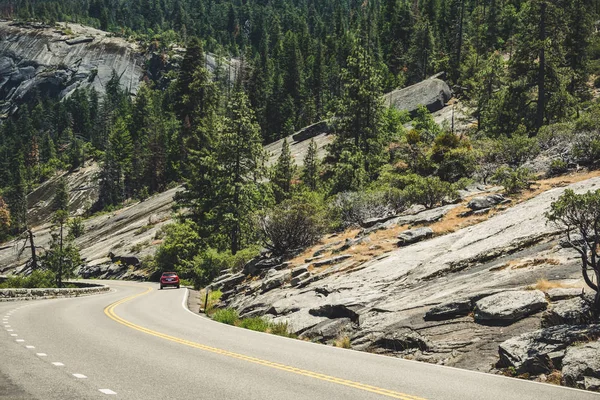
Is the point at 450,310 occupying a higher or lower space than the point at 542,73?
lower

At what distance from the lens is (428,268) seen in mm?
16125

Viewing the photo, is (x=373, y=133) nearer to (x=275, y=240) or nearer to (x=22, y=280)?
(x=275, y=240)

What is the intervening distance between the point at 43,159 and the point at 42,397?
530ft

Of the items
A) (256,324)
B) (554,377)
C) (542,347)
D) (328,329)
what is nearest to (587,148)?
(328,329)

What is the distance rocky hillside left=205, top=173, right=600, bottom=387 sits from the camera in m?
10.1

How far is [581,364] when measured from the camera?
8.38 m

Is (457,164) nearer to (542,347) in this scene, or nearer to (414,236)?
(414,236)

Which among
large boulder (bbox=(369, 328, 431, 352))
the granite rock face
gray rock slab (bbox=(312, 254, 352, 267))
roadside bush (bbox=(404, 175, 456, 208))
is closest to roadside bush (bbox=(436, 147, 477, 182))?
roadside bush (bbox=(404, 175, 456, 208))

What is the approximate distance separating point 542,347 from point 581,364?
996 mm

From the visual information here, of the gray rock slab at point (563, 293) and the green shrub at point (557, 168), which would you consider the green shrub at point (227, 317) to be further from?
the green shrub at point (557, 168)

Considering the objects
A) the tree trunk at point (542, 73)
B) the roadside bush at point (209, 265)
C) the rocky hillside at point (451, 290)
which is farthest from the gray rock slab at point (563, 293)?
the roadside bush at point (209, 265)

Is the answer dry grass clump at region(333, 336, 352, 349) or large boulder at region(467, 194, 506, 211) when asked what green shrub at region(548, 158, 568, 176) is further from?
dry grass clump at region(333, 336, 352, 349)

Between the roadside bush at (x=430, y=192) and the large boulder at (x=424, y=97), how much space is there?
4333 cm

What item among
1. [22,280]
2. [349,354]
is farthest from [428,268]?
[22,280]
